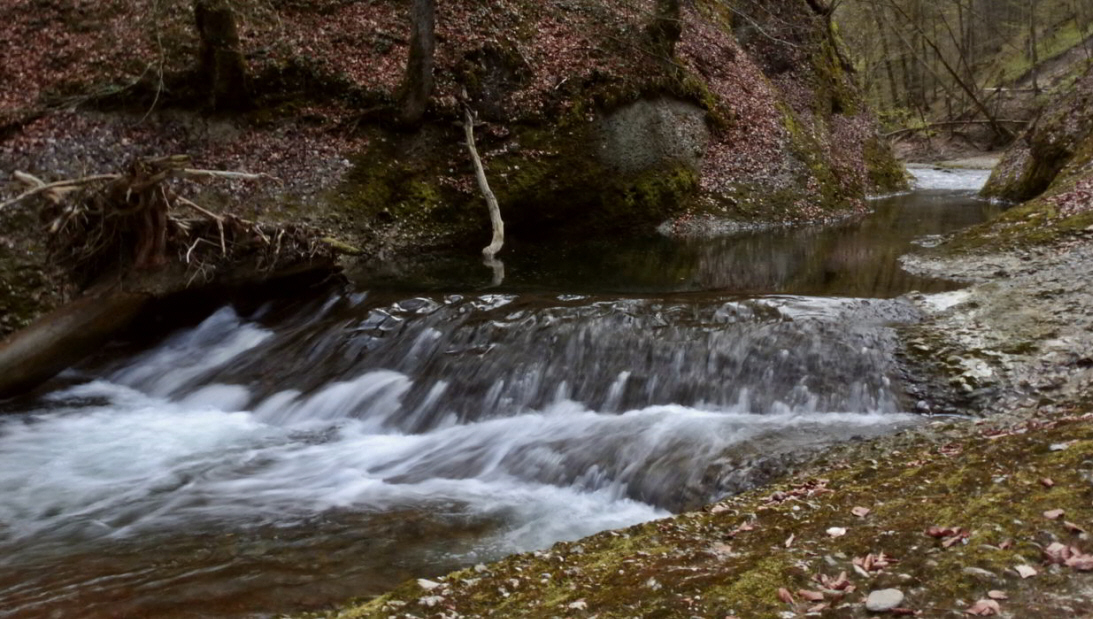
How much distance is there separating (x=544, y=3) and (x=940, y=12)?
2104 cm

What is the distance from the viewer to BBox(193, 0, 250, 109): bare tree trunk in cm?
1256

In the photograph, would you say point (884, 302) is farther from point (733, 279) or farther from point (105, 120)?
point (105, 120)

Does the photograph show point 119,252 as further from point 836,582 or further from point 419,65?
point 836,582

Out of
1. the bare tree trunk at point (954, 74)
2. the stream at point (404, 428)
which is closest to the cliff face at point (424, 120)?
the stream at point (404, 428)

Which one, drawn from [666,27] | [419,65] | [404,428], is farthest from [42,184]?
[666,27]

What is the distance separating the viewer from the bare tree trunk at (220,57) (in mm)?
12562

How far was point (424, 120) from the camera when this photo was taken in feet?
46.1

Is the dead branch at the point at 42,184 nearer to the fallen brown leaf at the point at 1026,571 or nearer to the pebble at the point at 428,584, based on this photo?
the pebble at the point at 428,584

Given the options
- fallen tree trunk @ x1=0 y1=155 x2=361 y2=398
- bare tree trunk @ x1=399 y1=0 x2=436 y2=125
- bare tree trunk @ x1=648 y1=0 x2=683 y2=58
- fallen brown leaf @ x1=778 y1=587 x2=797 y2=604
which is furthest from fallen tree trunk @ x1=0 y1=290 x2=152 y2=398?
bare tree trunk @ x1=648 y1=0 x2=683 y2=58

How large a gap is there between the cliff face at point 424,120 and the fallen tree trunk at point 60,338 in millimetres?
2172

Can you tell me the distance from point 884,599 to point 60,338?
871 centimetres

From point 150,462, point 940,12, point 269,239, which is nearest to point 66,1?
point 269,239

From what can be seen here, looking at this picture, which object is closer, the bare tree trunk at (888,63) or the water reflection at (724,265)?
the water reflection at (724,265)

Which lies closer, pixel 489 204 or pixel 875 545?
pixel 875 545
